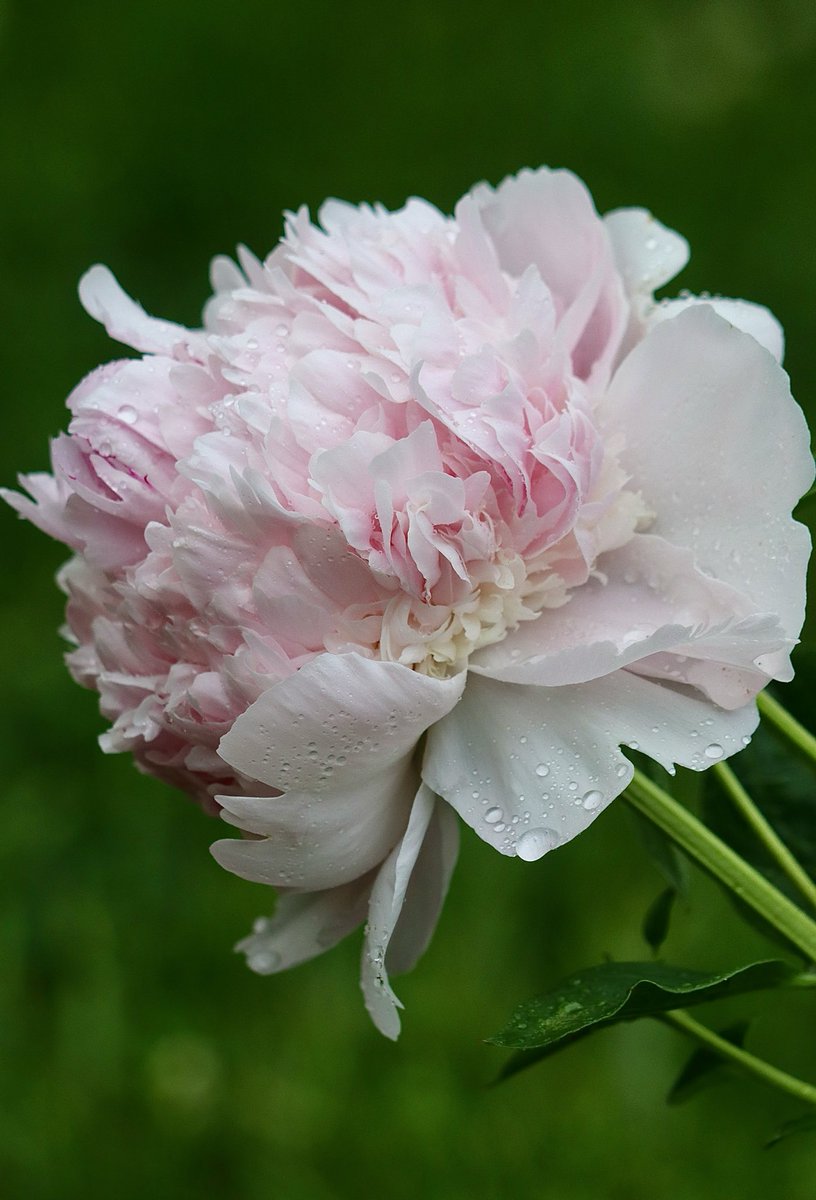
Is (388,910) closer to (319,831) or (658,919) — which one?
(319,831)

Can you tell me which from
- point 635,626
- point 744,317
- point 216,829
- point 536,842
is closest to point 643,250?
point 744,317

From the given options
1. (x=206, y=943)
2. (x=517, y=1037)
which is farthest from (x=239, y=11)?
(x=517, y=1037)

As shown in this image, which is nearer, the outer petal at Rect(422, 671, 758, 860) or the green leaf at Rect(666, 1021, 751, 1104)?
the outer petal at Rect(422, 671, 758, 860)

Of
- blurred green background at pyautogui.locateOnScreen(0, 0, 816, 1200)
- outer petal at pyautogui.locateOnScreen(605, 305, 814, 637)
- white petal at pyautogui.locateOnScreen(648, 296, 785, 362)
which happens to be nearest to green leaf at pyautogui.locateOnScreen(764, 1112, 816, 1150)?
outer petal at pyautogui.locateOnScreen(605, 305, 814, 637)

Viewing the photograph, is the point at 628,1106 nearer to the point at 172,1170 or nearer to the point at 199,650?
the point at 172,1170

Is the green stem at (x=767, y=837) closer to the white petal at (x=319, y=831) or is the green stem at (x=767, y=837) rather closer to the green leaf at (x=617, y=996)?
the green leaf at (x=617, y=996)

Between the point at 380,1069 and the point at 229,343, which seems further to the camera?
the point at 380,1069

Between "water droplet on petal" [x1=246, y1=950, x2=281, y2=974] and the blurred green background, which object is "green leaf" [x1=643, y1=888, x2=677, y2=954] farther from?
the blurred green background

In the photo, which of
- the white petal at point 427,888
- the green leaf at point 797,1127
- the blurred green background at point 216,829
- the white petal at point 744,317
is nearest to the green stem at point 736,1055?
the green leaf at point 797,1127
